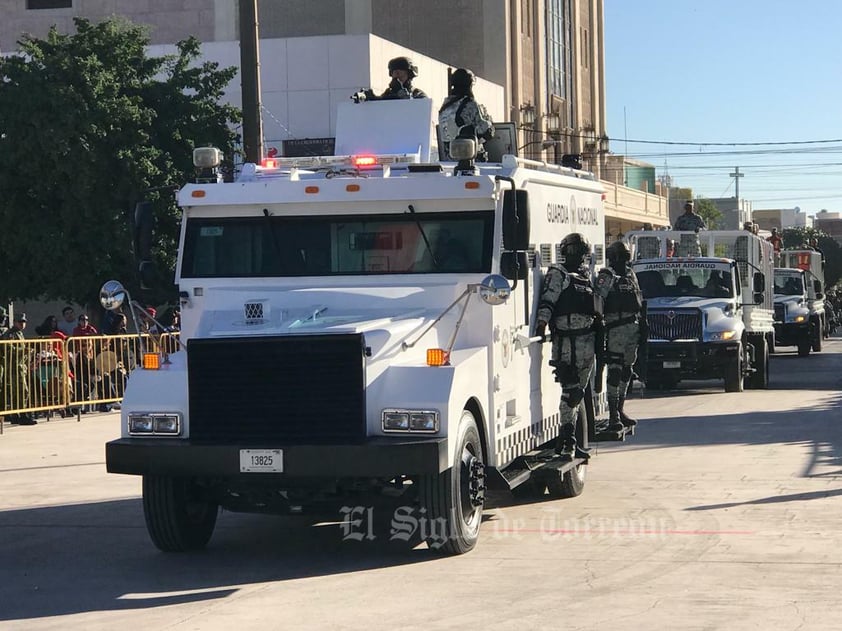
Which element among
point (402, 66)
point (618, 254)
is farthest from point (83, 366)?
point (618, 254)

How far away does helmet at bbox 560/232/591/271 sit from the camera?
12305mm

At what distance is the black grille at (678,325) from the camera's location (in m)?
25.3

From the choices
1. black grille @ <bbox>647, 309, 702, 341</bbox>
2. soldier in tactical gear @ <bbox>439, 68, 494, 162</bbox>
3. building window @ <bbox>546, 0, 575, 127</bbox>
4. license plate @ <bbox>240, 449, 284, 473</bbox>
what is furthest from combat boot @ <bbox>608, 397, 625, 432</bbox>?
building window @ <bbox>546, 0, 575, 127</bbox>

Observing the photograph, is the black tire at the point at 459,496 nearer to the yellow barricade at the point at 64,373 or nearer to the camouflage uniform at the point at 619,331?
the camouflage uniform at the point at 619,331

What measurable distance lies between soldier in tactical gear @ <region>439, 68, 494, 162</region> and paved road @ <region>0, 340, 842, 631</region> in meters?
3.25

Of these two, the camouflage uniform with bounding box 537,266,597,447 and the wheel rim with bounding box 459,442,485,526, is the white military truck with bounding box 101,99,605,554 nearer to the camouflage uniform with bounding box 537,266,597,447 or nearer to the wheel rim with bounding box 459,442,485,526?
the wheel rim with bounding box 459,442,485,526

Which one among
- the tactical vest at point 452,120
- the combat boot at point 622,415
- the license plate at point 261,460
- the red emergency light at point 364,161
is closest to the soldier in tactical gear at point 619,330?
the combat boot at point 622,415

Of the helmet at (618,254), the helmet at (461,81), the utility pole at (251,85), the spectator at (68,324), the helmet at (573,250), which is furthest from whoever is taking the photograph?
the spectator at (68,324)

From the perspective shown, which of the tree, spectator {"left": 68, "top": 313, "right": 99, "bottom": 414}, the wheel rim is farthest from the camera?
the tree

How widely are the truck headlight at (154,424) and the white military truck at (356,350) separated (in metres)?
0.01

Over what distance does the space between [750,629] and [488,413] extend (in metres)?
3.10

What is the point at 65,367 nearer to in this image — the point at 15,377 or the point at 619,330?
the point at 15,377

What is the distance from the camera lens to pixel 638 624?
7801 mm

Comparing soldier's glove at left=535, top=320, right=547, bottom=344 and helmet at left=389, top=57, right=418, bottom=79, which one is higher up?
helmet at left=389, top=57, right=418, bottom=79
